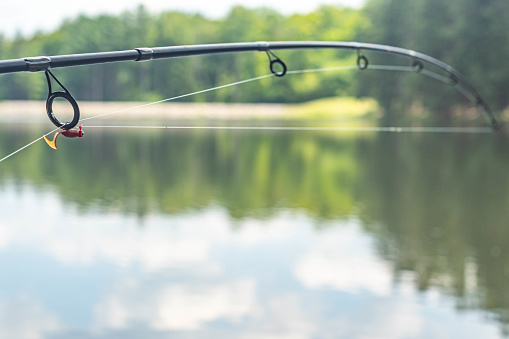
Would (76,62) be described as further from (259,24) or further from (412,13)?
(259,24)

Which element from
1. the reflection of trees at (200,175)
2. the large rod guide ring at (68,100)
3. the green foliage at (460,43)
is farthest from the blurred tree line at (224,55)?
the large rod guide ring at (68,100)

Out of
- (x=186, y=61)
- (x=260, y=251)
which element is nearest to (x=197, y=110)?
(x=186, y=61)

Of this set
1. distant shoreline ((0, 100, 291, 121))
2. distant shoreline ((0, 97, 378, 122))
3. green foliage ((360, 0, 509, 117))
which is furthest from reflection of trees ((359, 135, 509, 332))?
distant shoreline ((0, 100, 291, 121))

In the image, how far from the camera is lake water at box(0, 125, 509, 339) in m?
73.4

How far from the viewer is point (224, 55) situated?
140375mm

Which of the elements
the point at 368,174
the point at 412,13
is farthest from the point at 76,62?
the point at 412,13

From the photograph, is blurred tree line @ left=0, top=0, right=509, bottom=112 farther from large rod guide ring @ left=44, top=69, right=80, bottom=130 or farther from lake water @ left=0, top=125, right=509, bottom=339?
large rod guide ring @ left=44, top=69, right=80, bottom=130

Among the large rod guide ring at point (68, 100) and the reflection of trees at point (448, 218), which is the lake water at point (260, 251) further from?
the large rod guide ring at point (68, 100)

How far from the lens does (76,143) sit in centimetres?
14100

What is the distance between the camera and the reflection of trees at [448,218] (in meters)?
70.4

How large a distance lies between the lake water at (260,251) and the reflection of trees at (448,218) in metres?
0.17

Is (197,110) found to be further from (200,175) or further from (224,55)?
(200,175)

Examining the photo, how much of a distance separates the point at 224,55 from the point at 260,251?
6598 cm

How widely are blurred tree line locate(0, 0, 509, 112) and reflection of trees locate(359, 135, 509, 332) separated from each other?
444 inches
